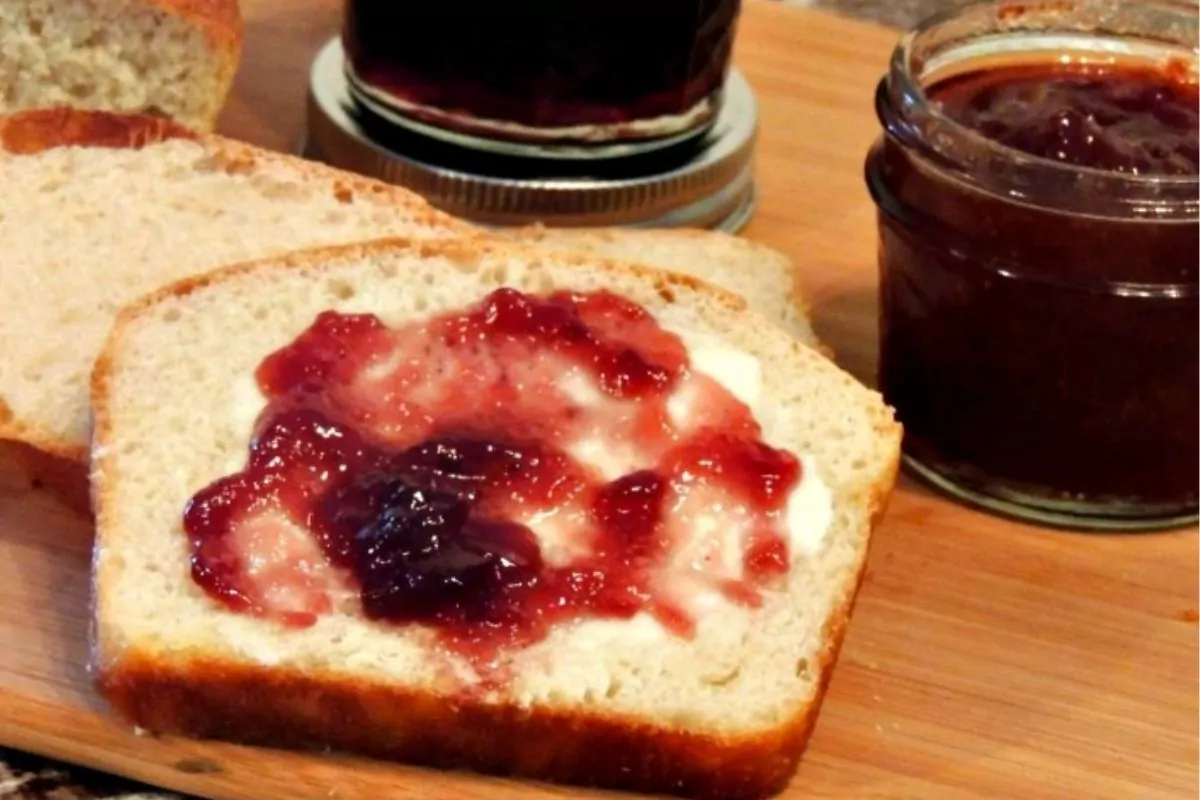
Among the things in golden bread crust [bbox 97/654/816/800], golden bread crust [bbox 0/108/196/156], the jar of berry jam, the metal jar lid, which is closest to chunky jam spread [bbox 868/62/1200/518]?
the jar of berry jam

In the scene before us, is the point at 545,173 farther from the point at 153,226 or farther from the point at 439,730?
the point at 439,730

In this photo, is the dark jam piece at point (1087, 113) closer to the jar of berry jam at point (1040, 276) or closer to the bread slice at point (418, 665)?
the jar of berry jam at point (1040, 276)

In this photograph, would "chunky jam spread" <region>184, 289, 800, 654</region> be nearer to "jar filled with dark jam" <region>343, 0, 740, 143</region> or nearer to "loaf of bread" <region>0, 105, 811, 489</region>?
Answer: "loaf of bread" <region>0, 105, 811, 489</region>

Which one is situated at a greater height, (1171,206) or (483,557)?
(1171,206)

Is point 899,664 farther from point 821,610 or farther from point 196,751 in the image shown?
point 196,751

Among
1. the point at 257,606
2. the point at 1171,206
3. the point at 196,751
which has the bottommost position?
the point at 196,751

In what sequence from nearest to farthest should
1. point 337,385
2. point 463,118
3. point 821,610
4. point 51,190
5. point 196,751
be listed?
point 196,751, point 821,610, point 337,385, point 51,190, point 463,118

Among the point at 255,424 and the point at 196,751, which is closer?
the point at 196,751

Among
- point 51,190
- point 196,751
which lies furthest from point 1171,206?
point 51,190
